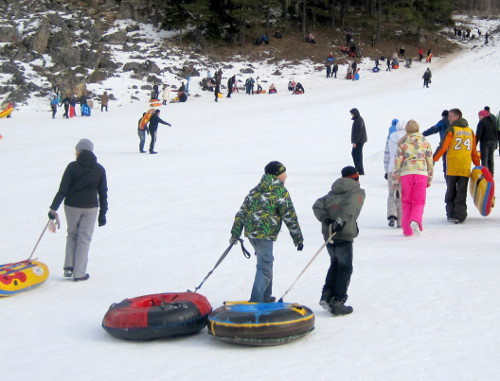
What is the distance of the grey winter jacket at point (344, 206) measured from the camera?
18.5ft

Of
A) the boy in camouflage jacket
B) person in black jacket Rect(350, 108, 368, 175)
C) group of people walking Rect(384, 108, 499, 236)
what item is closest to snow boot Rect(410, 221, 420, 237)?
group of people walking Rect(384, 108, 499, 236)

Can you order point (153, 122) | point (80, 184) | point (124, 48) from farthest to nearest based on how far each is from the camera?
point (124, 48)
point (153, 122)
point (80, 184)

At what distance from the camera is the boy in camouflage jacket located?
576cm

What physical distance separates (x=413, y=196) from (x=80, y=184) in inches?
162

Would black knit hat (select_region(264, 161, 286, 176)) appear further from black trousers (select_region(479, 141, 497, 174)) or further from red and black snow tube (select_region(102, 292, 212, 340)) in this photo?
black trousers (select_region(479, 141, 497, 174))

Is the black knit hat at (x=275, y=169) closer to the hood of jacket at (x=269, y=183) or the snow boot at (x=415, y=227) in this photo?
the hood of jacket at (x=269, y=183)

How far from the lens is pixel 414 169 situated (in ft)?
27.8

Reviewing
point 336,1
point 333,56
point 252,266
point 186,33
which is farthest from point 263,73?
point 252,266

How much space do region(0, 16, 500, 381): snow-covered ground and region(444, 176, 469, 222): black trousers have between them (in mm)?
201

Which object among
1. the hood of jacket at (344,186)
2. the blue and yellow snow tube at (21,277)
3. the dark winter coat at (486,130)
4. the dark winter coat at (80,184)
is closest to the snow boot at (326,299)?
the hood of jacket at (344,186)

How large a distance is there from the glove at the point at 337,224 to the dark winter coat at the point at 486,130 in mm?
6929

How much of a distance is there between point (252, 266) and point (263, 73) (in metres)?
39.8

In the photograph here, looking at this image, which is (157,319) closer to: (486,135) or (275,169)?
(275,169)

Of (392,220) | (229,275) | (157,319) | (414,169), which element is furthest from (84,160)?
(392,220)
